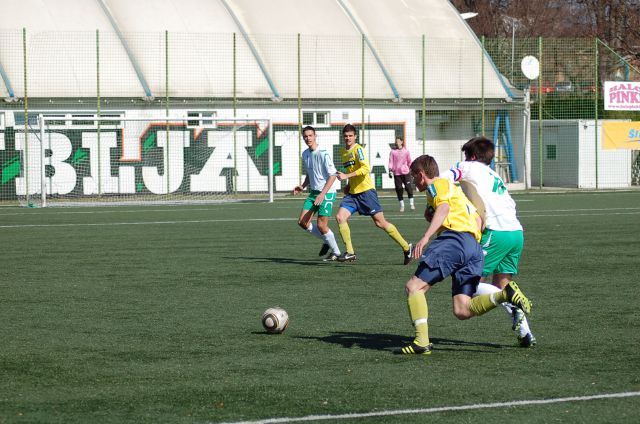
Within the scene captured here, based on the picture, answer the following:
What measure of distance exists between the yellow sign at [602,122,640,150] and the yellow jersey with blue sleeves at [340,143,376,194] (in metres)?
23.4

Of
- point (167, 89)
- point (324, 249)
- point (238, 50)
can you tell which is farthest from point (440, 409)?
point (238, 50)

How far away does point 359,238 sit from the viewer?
62.9 ft

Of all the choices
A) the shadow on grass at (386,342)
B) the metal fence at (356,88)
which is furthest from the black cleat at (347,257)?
the metal fence at (356,88)

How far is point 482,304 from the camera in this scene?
27.8ft

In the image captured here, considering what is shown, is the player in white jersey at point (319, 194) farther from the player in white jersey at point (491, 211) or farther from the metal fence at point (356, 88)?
the metal fence at point (356, 88)

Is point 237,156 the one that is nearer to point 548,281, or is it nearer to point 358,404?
point 548,281

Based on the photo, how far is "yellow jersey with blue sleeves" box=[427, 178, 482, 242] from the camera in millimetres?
8391

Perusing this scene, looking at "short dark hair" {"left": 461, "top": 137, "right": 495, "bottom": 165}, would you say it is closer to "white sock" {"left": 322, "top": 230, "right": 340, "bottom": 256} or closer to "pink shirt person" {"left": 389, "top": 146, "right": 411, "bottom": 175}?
"white sock" {"left": 322, "top": 230, "right": 340, "bottom": 256}

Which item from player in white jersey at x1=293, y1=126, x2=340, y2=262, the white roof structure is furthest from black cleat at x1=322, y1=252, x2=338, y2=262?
the white roof structure

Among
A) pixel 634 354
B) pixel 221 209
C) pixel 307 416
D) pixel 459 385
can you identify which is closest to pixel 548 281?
pixel 634 354

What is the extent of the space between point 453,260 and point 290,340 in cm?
160

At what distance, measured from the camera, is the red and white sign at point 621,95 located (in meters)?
37.3

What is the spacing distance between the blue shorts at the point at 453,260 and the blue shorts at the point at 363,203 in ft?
23.9

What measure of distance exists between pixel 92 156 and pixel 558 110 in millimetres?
16882
